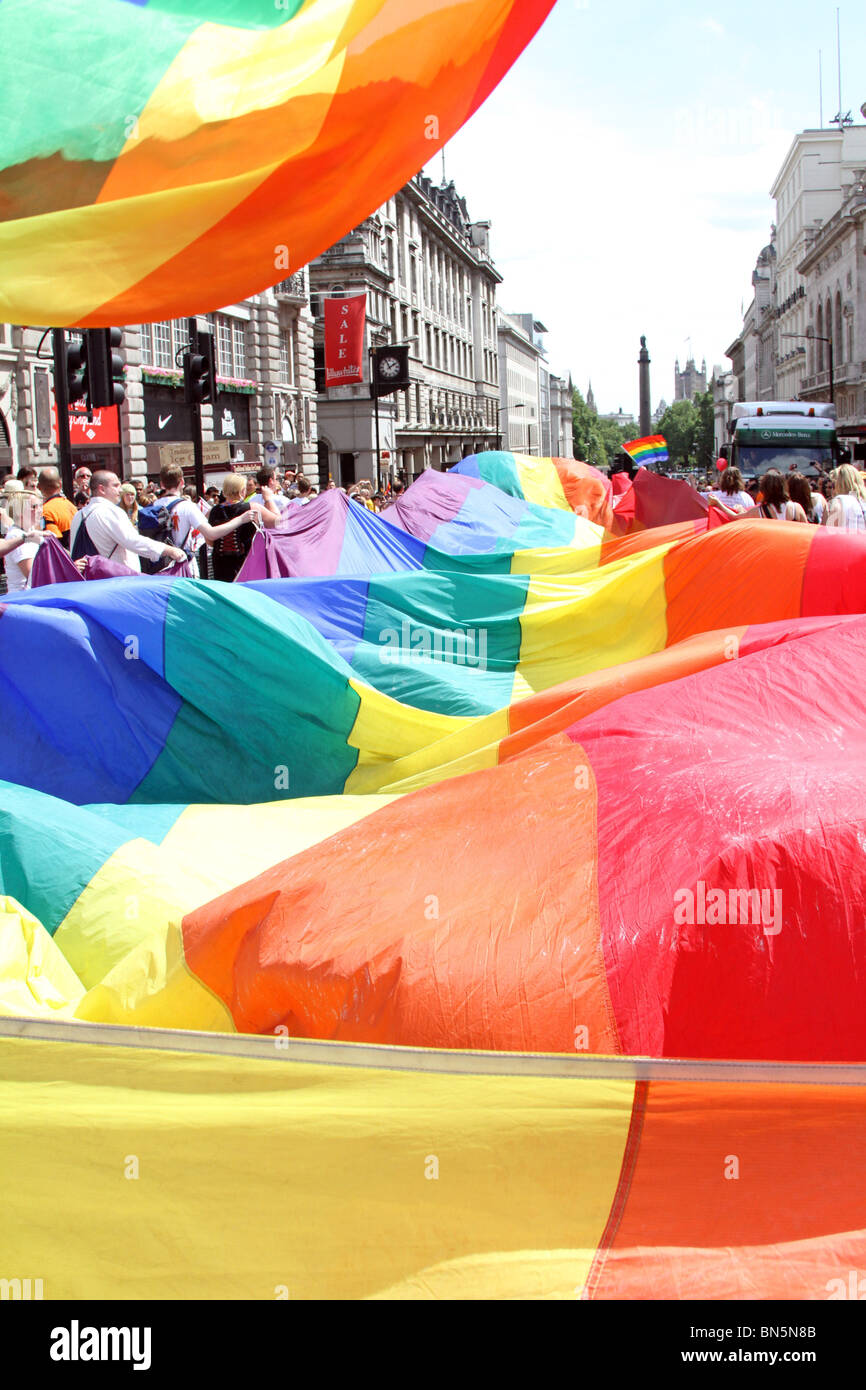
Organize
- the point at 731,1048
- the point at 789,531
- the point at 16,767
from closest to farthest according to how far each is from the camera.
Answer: the point at 731,1048 < the point at 16,767 < the point at 789,531

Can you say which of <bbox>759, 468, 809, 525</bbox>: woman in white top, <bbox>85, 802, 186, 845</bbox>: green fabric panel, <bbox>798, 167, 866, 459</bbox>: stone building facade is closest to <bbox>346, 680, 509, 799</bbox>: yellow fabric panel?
<bbox>85, 802, 186, 845</bbox>: green fabric panel

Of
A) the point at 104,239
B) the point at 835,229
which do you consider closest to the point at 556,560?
the point at 104,239

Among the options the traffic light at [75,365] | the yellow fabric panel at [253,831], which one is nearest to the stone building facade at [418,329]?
the traffic light at [75,365]

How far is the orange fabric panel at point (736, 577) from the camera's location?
5961 mm

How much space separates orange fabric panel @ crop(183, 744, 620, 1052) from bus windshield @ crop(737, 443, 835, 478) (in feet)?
81.8

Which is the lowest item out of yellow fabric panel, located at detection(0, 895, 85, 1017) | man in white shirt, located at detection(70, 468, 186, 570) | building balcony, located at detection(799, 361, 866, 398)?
yellow fabric panel, located at detection(0, 895, 85, 1017)

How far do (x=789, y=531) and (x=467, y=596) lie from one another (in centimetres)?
219

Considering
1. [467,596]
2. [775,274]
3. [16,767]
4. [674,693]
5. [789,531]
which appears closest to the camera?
[674,693]

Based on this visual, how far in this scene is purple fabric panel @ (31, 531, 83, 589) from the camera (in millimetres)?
7410

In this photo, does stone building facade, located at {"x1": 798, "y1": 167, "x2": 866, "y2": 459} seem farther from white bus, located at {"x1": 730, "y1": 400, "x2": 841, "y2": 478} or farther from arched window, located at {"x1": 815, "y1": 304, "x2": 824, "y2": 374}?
white bus, located at {"x1": 730, "y1": 400, "x2": 841, "y2": 478}

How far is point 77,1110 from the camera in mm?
2283

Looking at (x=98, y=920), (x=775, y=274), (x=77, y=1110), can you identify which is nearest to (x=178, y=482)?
(x=98, y=920)

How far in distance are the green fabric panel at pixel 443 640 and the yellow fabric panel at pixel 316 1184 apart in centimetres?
406

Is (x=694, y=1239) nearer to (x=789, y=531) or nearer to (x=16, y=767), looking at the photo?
(x=16, y=767)
